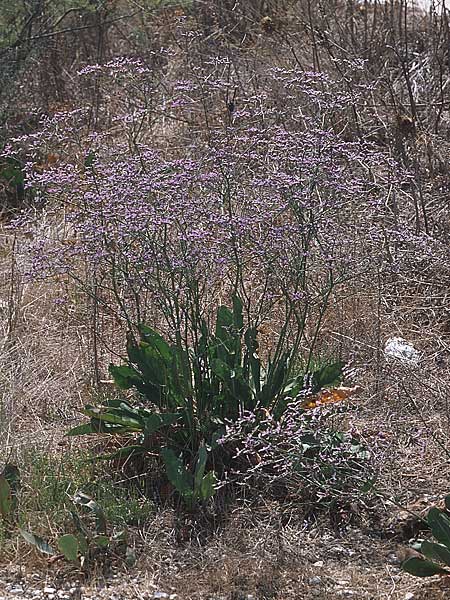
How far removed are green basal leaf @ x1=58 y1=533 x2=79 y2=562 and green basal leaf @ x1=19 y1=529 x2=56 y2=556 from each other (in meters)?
0.09

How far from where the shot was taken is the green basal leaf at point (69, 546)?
3.32m

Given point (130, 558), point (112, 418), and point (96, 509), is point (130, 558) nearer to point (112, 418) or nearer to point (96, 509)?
point (96, 509)

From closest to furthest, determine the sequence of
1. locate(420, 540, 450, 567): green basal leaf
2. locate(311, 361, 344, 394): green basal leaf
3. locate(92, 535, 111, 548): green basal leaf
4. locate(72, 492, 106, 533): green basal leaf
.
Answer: locate(420, 540, 450, 567): green basal leaf, locate(92, 535, 111, 548): green basal leaf, locate(72, 492, 106, 533): green basal leaf, locate(311, 361, 344, 394): green basal leaf

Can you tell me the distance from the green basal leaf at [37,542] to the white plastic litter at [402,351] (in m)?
2.03

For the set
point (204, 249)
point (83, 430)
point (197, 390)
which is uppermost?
point (204, 249)

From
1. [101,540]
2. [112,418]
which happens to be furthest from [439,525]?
[112,418]

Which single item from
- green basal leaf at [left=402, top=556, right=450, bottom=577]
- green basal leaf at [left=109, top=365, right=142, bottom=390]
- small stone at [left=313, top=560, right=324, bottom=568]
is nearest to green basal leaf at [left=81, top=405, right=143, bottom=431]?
green basal leaf at [left=109, top=365, right=142, bottom=390]

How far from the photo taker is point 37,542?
11.3 ft

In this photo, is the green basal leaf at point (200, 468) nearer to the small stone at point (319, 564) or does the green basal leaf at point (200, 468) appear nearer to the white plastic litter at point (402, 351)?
the small stone at point (319, 564)

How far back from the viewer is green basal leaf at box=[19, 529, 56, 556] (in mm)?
3429

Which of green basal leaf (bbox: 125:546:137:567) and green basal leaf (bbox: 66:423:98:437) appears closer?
green basal leaf (bbox: 125:546:137:567)

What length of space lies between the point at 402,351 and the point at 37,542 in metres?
2.22

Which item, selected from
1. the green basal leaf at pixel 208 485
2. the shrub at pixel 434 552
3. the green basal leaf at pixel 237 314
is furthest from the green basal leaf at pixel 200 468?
the shrub at pixel 434 552

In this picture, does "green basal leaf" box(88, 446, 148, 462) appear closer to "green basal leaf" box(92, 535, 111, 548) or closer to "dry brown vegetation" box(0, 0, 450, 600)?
"dry brown vegetation" box(0, 0, 450, 600)
